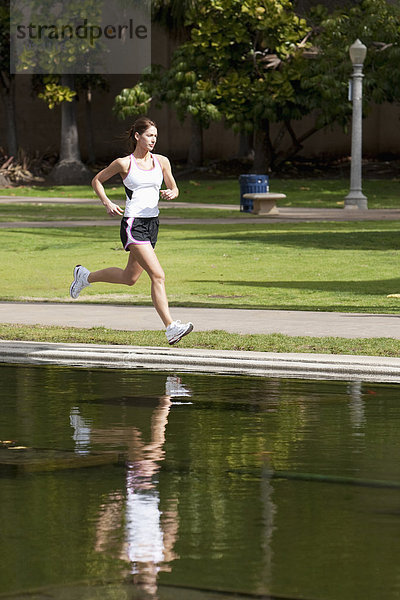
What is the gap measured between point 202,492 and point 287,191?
122 ft

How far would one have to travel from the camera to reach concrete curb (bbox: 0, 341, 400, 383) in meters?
11.0

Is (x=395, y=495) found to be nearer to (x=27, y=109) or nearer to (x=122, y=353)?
(x=122, y=353)

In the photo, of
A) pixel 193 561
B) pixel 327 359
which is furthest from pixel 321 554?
pixel 327 359

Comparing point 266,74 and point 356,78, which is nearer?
point 356,78

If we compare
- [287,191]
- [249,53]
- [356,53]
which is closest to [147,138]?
[356,53]

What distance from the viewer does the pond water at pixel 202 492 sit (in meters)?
5.33

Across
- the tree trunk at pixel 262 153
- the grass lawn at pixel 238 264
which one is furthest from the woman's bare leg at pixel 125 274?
the tree trunk at pixel 262 153

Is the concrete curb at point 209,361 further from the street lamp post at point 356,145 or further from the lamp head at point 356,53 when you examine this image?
the lamp head at point 356,53

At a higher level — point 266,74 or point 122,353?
point 266,74

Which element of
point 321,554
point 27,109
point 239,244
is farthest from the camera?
point 27,109

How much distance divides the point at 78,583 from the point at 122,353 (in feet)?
22.2

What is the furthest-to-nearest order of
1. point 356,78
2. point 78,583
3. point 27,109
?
1. point 27,109
2. point 356,78
3. point 78,583

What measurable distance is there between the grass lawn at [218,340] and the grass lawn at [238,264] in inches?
138

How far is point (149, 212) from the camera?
11.7m
